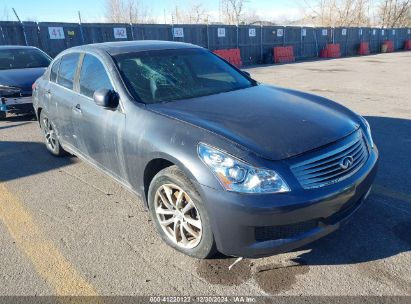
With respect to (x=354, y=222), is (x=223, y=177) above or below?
above

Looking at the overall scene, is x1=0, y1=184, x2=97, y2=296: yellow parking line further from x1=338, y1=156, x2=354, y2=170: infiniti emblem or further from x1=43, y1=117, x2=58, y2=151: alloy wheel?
x1=338, y1=156, x2=354, y2=170: infiniti emblem

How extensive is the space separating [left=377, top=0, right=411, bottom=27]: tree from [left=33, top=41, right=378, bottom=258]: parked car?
2338 inches

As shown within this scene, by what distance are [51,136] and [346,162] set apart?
416cm

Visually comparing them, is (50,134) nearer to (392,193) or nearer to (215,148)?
(215,148)

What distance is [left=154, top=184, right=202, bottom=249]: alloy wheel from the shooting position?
2.61m

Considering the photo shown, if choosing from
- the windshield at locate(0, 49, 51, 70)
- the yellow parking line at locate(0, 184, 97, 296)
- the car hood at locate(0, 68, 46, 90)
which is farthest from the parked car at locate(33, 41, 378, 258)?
the windshield at locate(0, 49, 51, 70)

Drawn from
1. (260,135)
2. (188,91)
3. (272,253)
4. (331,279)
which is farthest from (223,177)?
(188,91)

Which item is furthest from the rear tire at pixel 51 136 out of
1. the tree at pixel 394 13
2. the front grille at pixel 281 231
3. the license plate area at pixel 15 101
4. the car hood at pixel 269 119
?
the tree at pixel 394 13

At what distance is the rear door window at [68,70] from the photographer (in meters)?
4.10

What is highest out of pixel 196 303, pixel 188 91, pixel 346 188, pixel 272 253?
pixel 188 91

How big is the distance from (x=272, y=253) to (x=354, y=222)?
117 cm

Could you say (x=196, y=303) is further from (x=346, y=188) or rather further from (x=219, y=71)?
(x=219, y=71)

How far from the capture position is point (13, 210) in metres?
3.65

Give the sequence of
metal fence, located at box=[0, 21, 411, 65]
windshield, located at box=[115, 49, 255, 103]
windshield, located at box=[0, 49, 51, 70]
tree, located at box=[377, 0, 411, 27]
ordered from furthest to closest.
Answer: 1. tree, located at box=[377, 0, 411, 27]
2. metal fence, located at box=[0, 21, 411, 65]
3. windshield, located at box=[0, 49, 51, 70]
4. windshield, located at box=[115, 49, 255, 103]
